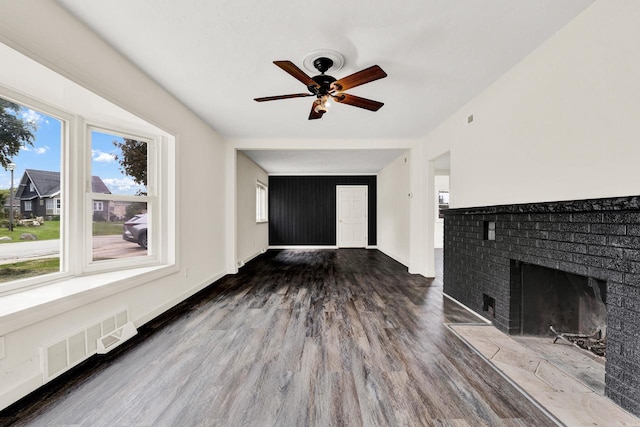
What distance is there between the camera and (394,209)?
6.32 meters

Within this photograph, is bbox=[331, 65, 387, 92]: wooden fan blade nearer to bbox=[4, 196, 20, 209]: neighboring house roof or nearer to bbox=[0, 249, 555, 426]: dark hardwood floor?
bbox=[0, 249, 555, 426]: dark hardwood floor

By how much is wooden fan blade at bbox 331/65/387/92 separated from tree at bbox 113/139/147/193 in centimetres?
219

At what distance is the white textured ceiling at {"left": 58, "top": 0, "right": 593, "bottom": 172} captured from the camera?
1650 millimetres

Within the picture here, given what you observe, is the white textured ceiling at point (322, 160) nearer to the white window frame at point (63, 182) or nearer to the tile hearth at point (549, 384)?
the white window frame at point (63, 182)

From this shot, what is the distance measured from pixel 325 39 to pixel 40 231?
2.62 metres

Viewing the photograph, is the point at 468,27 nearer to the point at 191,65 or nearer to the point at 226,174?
the point at 191,65

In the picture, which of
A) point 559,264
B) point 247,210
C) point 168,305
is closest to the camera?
point 559,264

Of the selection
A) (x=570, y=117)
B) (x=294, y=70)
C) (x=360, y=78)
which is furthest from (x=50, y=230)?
(x=570, y=117)

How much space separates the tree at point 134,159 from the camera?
265 cm

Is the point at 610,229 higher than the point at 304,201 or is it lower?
lower

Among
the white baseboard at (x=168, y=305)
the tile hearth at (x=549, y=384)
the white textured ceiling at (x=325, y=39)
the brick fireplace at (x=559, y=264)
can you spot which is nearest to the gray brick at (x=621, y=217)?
the brick fireplace at (x=559, y=264)

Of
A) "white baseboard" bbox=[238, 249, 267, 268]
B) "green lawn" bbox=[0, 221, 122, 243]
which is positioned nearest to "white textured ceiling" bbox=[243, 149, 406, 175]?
"white baseboard" bbox=[238, 249, 267, 268]

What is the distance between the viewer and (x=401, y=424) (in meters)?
1.31

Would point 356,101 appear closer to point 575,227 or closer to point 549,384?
point 575,227
